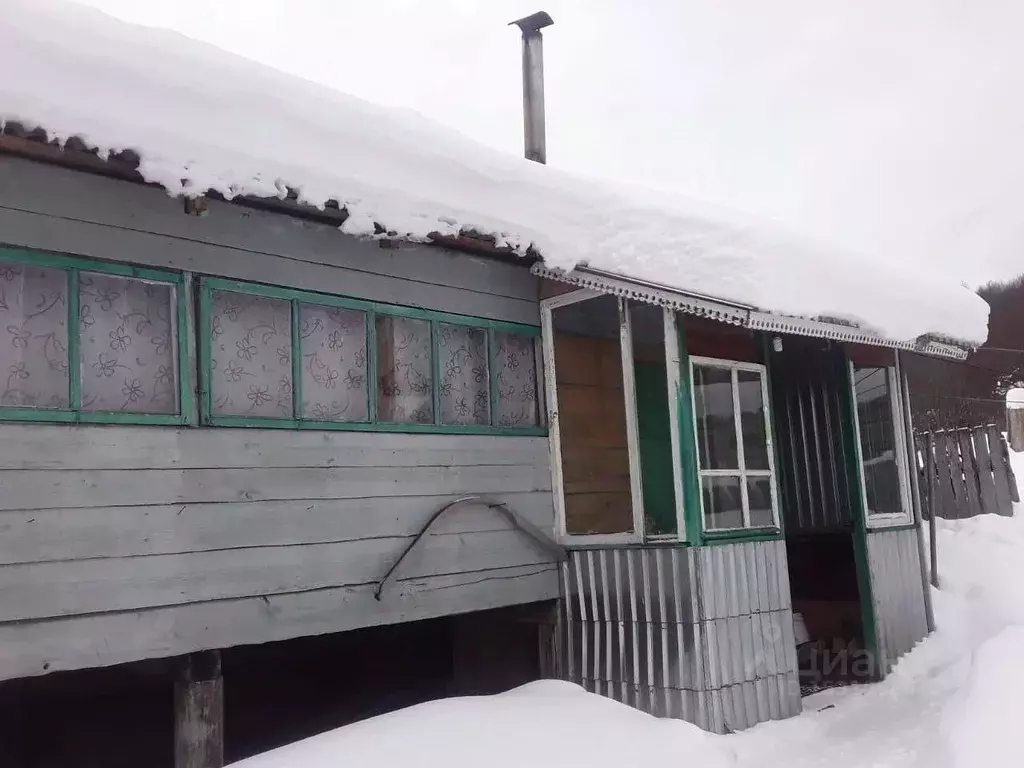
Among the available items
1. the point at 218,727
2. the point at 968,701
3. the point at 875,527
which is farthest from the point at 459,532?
the point at 875,527

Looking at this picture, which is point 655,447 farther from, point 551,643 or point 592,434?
point 551,643

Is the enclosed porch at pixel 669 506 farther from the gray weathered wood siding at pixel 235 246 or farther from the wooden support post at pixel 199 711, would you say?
the wooden support post at pixel 199 711

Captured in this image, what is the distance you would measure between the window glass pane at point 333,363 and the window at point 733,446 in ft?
7.93

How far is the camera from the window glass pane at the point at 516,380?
21.7ft

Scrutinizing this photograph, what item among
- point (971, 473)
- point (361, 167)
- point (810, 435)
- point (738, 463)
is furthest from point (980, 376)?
point (361, 167)

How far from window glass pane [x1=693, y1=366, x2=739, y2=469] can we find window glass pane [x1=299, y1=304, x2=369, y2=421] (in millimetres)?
2434

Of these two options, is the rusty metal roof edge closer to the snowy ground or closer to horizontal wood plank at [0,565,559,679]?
horizontal wood plank at [0,565,559,679]

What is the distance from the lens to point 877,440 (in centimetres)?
848

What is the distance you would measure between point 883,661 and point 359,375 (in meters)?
5.44

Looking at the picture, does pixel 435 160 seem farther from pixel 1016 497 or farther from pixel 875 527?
pixel 1016 497

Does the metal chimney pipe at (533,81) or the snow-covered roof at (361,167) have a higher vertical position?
the metal chimney pipe at (533,81)

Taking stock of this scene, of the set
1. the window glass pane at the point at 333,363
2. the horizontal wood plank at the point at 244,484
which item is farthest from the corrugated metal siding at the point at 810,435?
the window glass pane at the point at 333,363

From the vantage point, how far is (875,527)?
26.7 ft

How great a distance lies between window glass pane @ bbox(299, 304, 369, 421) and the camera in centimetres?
545
